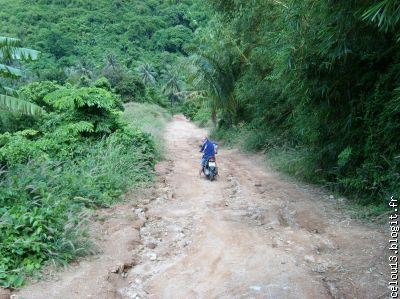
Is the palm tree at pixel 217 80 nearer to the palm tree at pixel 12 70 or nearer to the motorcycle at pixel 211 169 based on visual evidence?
the motorcycle at pixel 211 169

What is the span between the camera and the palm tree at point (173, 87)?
65562 millimetres

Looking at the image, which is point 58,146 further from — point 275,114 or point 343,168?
point 275,114

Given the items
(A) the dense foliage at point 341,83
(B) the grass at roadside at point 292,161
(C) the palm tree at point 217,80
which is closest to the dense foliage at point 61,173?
(B) the grass at roadside at point 292,161

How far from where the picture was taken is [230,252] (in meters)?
5.39

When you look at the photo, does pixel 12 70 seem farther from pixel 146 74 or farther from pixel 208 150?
pixel 146 74

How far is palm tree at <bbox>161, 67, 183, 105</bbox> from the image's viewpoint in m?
65.6

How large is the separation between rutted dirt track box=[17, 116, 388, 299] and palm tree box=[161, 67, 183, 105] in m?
57.9

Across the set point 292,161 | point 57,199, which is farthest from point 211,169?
point 57,199

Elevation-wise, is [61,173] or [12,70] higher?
[12,70]

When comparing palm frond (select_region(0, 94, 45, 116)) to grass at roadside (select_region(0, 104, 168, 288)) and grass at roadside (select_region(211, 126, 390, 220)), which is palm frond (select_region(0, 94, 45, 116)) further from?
grass at roadside (select_region(211, 126, 390, 220))

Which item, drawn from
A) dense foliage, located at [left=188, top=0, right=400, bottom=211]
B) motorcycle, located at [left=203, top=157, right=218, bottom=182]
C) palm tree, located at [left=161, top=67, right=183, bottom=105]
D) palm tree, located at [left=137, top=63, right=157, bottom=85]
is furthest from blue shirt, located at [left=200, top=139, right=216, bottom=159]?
palm tree, located at [left=137, top=63, right=157, bottom=85]

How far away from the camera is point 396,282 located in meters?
4.20

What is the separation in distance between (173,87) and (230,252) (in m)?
61.9

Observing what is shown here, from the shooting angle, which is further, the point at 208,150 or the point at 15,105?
the point at 208,150
